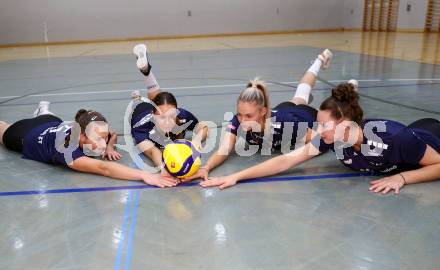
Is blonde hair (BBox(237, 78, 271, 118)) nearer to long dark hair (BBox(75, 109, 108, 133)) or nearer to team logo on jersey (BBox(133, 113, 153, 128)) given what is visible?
team logo on jersey (BBox(133, 113, 153, 128))

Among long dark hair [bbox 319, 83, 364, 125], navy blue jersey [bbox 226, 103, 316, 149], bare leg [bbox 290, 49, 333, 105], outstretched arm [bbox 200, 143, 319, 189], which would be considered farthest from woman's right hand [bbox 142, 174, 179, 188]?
bare leg [bbox 290, 49, 333, 105]

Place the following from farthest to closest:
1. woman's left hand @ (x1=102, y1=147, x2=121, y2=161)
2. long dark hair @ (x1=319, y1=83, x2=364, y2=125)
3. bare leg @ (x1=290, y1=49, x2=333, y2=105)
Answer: bare leg @ (x1=290, y1=49, x2=333, y2=105) → woman's left hand @ (x1=102, y1=147, x2=121, y2=161) → long dark hair @ (x1=319, y1=83, x2=364, y2=125)

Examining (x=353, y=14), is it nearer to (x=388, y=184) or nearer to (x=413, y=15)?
(x=413, y=15)

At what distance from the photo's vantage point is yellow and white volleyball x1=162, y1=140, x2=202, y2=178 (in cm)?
273

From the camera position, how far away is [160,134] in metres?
3.53

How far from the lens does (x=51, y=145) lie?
319 centimetres

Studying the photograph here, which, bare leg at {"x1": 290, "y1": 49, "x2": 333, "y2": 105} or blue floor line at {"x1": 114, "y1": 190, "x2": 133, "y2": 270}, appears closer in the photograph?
blue floor line at {"x1": 114, "y1": 190, "x2": 133, "y2": 270}

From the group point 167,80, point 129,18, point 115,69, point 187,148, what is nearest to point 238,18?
point 129,18

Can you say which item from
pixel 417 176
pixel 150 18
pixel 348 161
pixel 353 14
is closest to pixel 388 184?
pixel 417 176

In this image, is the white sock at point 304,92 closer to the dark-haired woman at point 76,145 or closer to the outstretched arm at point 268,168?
the outstretched arm at point 268,168

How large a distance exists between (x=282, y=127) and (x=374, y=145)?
3.01 ft

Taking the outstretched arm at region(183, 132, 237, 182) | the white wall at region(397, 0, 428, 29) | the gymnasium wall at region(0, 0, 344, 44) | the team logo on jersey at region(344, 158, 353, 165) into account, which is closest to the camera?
the team logo on jersey at region(344, 158, 353, 165)

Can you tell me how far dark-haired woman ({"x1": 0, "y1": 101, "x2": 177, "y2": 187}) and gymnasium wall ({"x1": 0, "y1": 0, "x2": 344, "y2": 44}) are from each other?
16575mm

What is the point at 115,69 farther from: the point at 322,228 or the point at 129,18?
the point at 129,18
